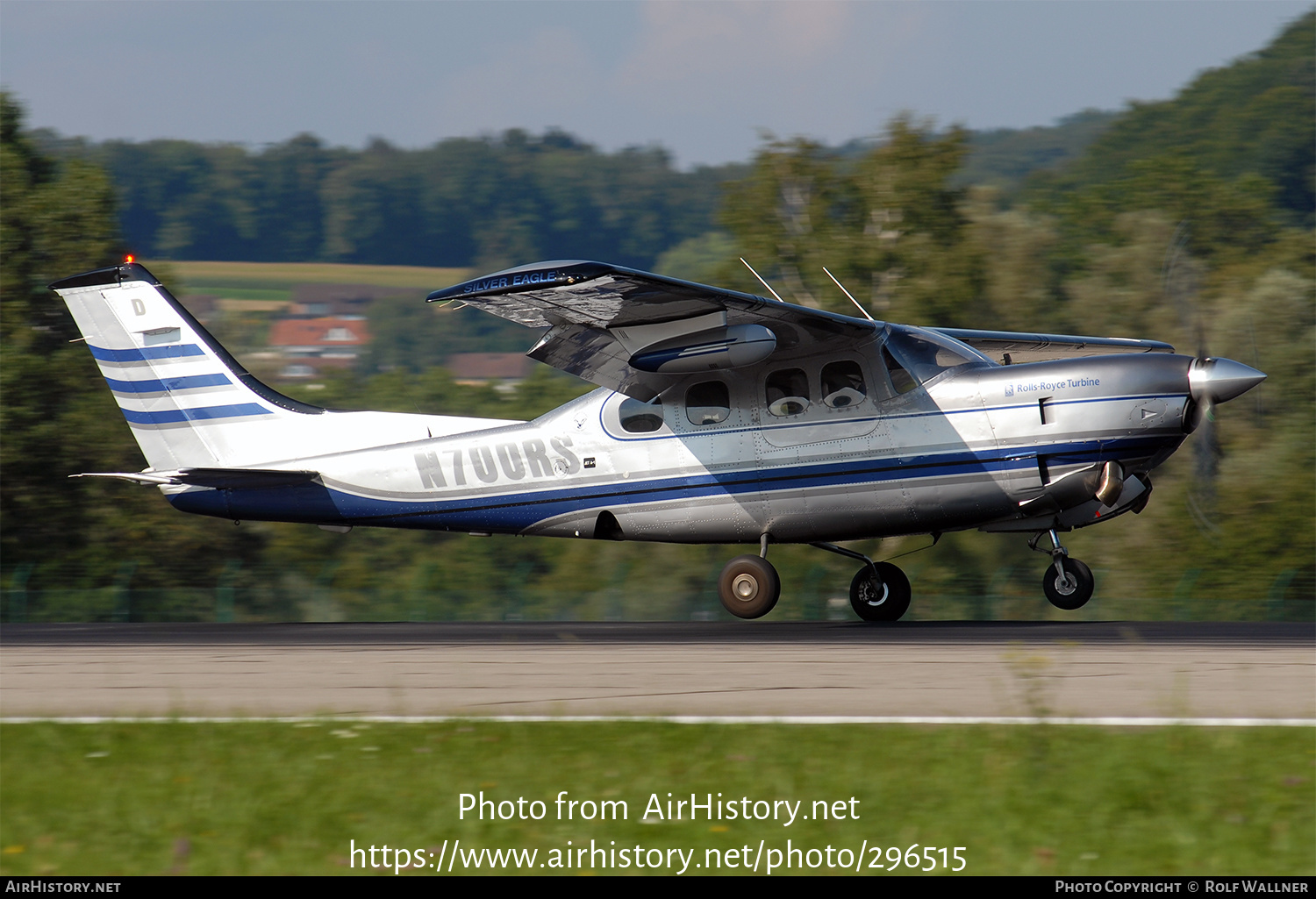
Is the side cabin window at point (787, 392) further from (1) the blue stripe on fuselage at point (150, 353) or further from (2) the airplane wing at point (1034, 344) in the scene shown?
(1) the blue stripe on fuselage at point (150, 353)

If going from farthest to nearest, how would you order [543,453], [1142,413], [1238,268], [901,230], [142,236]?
[142,236], [1238,268], [901,230], [543,453], [1142,413]

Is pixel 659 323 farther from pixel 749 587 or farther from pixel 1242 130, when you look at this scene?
pixel 1242 130

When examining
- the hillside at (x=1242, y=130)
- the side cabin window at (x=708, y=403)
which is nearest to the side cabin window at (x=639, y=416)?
the side cabin window at (x=708, y=403)

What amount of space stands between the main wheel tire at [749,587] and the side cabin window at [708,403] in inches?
62.6

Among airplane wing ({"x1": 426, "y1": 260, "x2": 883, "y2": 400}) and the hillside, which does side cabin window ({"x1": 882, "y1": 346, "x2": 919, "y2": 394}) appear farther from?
the hillside

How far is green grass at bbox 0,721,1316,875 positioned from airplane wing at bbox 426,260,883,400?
20.1 ft

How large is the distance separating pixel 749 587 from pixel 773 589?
26 centimetres

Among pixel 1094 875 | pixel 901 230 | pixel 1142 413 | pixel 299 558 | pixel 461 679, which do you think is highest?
pixel 901 230

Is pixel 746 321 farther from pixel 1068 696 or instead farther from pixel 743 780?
pixel 743 780

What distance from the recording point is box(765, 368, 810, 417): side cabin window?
14.0 m

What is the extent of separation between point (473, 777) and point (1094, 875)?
9.11 ft

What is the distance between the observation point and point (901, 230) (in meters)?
36.8

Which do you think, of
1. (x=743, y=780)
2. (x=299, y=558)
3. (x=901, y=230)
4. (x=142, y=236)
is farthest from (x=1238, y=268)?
(x=142, y=236)

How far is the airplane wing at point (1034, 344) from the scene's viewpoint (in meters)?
15.0
